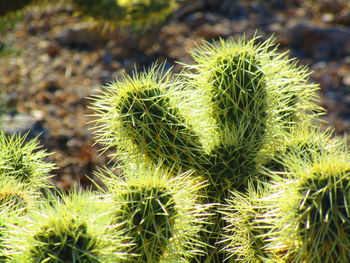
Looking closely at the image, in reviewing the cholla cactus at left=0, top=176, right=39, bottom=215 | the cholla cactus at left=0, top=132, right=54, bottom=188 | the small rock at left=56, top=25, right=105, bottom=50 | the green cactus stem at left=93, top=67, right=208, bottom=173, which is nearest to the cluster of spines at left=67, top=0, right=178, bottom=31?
the small rock at left=56, top=25, right=105, bottom=50

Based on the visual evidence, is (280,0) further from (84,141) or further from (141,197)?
(141,197)

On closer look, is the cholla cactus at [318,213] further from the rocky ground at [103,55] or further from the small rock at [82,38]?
the small rock at [82,38]

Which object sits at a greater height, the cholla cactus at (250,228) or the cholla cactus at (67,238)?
the cholla cactus at (67,238)

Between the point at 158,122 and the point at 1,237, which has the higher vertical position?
the point at 158,122

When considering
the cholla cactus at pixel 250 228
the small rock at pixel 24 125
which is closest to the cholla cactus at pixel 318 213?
the cholla cactus at pixel 250 228

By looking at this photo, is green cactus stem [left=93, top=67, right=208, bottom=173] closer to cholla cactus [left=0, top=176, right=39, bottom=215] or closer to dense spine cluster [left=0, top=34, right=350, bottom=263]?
dense spine cluster [left=0, top=34, right=350, bottom=263]

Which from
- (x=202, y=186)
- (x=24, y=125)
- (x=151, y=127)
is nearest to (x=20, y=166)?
(x=151, y=127)

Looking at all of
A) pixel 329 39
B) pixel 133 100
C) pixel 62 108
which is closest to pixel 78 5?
pixel 62 108

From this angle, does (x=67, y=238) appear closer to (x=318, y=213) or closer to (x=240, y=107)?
(x=318, y=213)
